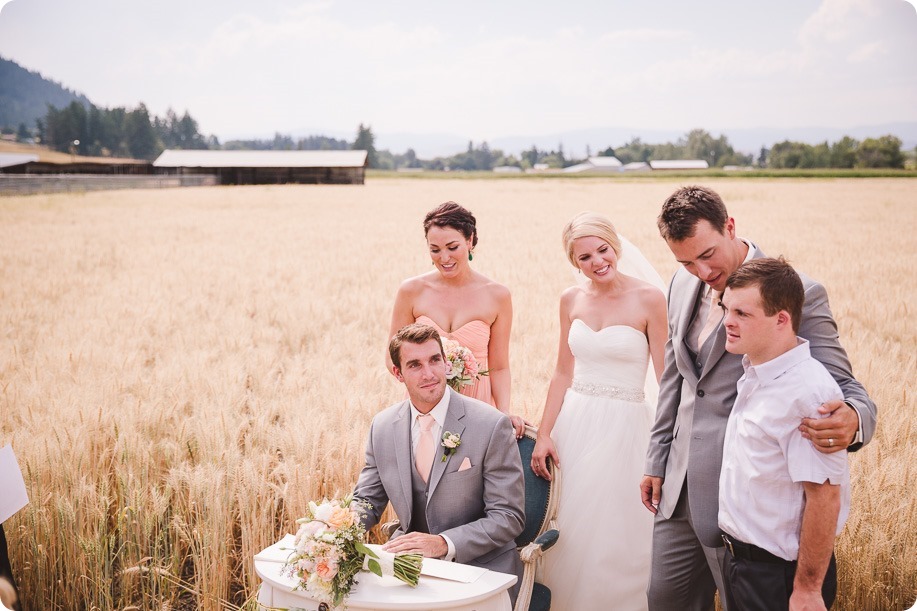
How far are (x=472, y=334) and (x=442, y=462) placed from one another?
1256 millimetres

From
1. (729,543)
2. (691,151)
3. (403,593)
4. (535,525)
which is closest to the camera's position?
(403,593)

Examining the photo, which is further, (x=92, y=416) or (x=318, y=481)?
(x=92, y=416)

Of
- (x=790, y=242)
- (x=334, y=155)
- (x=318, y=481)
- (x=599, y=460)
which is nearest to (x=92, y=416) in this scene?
(x=318, y=481)

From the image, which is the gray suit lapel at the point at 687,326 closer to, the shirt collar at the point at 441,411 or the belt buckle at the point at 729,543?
the belt buckle at the point at 729,543

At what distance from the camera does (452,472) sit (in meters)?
2.97

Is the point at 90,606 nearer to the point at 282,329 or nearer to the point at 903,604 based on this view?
the point at 903,604

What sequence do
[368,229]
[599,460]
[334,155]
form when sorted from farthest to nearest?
[334,155] → [368,229] → [599,460]

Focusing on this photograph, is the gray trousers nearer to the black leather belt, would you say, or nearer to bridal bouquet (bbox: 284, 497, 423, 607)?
the black leather belt

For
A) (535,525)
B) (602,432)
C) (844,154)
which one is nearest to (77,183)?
(602,432)

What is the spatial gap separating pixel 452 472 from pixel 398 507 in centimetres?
31

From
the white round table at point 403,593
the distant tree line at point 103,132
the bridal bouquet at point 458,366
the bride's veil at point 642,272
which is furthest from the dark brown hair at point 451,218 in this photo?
the distant tree line at point 103,132

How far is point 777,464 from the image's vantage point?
2.32 m

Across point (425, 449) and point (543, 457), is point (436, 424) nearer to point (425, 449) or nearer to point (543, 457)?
point (425, 449)

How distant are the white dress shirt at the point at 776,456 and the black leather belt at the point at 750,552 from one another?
26 millimetres
